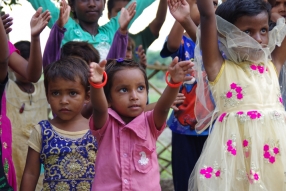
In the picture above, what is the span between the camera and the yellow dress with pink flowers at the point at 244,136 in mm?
3000

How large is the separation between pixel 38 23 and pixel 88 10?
0.87m

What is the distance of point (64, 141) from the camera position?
127 inches

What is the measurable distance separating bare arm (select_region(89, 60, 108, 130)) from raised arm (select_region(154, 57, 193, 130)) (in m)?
0.28

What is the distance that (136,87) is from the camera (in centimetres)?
304

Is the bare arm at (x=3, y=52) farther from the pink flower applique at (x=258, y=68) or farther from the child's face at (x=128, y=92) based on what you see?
the pink flower applique at (x=258, y=68)

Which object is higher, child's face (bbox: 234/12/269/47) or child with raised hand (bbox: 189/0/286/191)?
child's face (bbox: 234/12/269/47)

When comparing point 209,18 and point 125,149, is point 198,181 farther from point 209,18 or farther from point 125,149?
point 209,18

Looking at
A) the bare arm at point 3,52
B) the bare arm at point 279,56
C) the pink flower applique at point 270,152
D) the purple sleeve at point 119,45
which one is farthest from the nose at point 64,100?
the bare arm at point 279,56

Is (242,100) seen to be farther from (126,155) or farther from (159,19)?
(159,19)

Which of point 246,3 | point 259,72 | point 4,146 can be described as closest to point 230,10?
point 246,3

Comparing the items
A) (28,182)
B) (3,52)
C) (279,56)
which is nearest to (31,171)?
(28,182)

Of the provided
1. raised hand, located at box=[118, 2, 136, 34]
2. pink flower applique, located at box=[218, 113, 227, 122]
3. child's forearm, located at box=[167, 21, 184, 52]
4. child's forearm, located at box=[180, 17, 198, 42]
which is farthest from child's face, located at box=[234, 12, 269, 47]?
raised hand, located at box=[118, 2, 136, 34]

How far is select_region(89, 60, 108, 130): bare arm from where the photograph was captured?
2670 mm

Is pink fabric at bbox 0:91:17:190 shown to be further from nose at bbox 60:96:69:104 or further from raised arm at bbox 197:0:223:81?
raised arm at bbox 197:0:223:81
